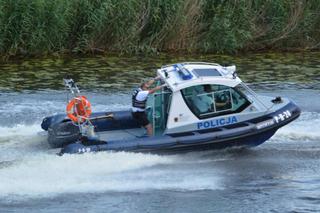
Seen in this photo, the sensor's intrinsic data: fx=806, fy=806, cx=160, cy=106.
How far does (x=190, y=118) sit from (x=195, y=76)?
0.79 metres

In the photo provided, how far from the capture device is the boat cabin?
14820 mm

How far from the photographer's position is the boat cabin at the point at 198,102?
1482 cm

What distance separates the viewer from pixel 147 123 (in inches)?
598

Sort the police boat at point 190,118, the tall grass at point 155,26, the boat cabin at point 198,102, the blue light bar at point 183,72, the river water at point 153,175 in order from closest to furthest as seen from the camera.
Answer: the river water at point 153,175 → the police boat at point 190,118 → the boat cabin at point 198,102 → the blue light bar at point 183,72 → the tall grass at point 155,26

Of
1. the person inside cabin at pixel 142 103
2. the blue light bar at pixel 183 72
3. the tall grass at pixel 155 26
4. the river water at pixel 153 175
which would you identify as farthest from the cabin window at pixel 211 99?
the tall grass at pixel 155 26

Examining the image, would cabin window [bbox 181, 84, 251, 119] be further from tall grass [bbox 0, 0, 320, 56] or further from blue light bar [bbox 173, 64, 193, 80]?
tall grass [bbox 0, 0, 320, 56]

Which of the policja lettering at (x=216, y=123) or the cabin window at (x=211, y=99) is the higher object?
the cabin window at (x=211, y=99)

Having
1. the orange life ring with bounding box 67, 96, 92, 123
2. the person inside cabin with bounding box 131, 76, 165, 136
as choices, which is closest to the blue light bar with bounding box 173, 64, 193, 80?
the person inside cabin with bounding box 131, 76, 165, 136

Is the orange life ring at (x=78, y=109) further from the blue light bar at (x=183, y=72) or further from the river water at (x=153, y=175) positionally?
the blue light bar at (x=183, y=72)

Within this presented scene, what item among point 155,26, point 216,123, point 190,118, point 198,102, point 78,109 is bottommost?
point 155,26

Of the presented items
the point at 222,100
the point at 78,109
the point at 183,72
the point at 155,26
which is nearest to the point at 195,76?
the point at 183,72

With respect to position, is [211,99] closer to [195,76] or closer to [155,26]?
[195,76]

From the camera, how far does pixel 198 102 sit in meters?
15.0

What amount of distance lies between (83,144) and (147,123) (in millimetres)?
1429
